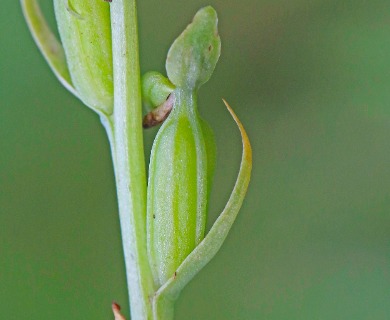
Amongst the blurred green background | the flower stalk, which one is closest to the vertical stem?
the flower stalk

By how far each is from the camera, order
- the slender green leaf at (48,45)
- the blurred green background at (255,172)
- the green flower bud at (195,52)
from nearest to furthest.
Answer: the green flower bud at (195,52) → the slender green leaf at (48,45) → the blurred green background at (255,172)

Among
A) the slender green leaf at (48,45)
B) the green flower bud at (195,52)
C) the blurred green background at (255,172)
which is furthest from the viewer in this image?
the blurred green background at (255,172)

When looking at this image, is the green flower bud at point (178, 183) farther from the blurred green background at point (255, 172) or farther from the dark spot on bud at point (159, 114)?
the blurred green background at point (255, 172)

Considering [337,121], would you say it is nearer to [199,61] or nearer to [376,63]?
[376,63]

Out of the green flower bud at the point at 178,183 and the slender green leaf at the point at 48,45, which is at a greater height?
the slender green leaf at the point at 48,45

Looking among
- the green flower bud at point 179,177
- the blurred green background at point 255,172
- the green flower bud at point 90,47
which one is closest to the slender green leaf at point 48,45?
the green flower bud at point 90,47

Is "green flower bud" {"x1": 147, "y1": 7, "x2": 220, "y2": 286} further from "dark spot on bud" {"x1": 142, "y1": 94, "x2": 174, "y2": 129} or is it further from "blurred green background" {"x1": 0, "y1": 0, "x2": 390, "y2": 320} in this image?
"blurred green background" {"x1": 0, "y1": 0, "x2": 390, "y2": 320}

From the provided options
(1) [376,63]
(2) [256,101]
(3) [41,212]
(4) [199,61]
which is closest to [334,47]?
(1) [376,63]
